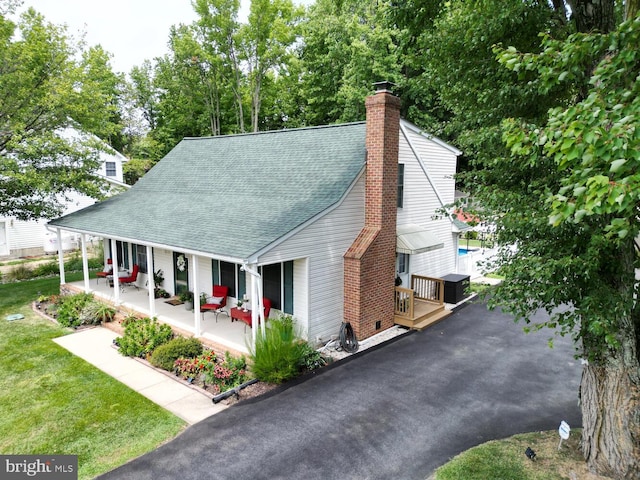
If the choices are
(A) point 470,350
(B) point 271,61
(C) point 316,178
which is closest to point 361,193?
(C) point 316,178

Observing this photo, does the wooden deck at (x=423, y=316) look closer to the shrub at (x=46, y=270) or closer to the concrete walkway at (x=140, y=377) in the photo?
the concrete walkway at (x=140, y=377)

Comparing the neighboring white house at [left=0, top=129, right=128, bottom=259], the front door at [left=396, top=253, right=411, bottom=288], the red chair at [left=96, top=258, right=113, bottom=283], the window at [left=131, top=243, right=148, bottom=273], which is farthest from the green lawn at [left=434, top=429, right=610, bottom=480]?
the neighboring white house at [left=0, top=129, right=128, bottom=259]

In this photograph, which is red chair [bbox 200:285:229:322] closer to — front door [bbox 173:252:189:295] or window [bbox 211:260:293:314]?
window [bbox 211:260:293:314]

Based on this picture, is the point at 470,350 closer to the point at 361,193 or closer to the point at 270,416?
the point at 361,193

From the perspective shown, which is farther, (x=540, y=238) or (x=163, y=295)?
(x=163, y=295)

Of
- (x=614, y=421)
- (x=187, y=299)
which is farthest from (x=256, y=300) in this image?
(x=614, y=421)

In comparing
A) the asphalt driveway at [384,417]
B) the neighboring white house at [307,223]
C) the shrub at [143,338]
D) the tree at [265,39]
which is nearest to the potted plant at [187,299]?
the neighboring white house at [307,223]
